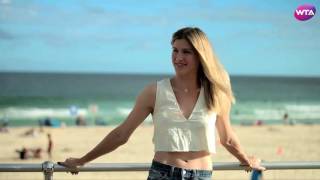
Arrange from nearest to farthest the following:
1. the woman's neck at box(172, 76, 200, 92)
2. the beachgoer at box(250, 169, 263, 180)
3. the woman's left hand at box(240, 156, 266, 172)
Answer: the woman's neck at box(172, 76, 200, 92) < the woman's left hand at box(240, 156, 266, 172) < the beachgoer at box(250, 169, 263, 180)

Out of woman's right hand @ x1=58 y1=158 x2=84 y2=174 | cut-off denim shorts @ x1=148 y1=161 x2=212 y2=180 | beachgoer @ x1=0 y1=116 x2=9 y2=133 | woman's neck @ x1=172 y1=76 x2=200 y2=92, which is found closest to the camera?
cut-off denim shorts @ x1=148 y1=161 x2=212 y2=180

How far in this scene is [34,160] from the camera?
19219mm

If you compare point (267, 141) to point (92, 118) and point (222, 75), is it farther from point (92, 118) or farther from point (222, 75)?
point (222, 75)

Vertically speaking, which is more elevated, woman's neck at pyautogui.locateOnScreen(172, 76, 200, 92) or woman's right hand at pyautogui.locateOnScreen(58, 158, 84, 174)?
woman's neck at pyautogui.locateOnScreen(172, 76, 200, 92)

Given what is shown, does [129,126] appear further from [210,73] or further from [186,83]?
[210,73]

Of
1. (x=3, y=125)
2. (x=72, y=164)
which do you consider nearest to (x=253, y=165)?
(x=72, y=164)

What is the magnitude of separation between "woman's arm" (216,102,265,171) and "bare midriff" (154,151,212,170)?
0.19 metres

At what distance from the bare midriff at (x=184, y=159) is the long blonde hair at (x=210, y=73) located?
0.81 feet

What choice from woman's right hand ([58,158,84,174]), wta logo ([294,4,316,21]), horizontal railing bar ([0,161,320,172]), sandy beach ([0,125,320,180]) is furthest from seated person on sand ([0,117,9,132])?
woman's right hand ([58,158,84,174])

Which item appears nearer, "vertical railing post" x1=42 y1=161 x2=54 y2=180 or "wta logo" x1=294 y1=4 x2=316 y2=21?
"vertical railing post" x1=42 y1=161 x2=54 y2=180

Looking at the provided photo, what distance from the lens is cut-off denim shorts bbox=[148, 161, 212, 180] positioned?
2.72 m

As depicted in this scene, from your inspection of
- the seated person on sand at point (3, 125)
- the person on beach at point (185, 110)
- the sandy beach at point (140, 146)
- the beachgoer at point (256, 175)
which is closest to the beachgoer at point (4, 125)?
the seated person on sand at point (3, 125)

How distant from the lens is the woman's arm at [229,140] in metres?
2.88

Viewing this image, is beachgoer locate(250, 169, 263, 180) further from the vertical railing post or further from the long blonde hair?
the vertical railing post
